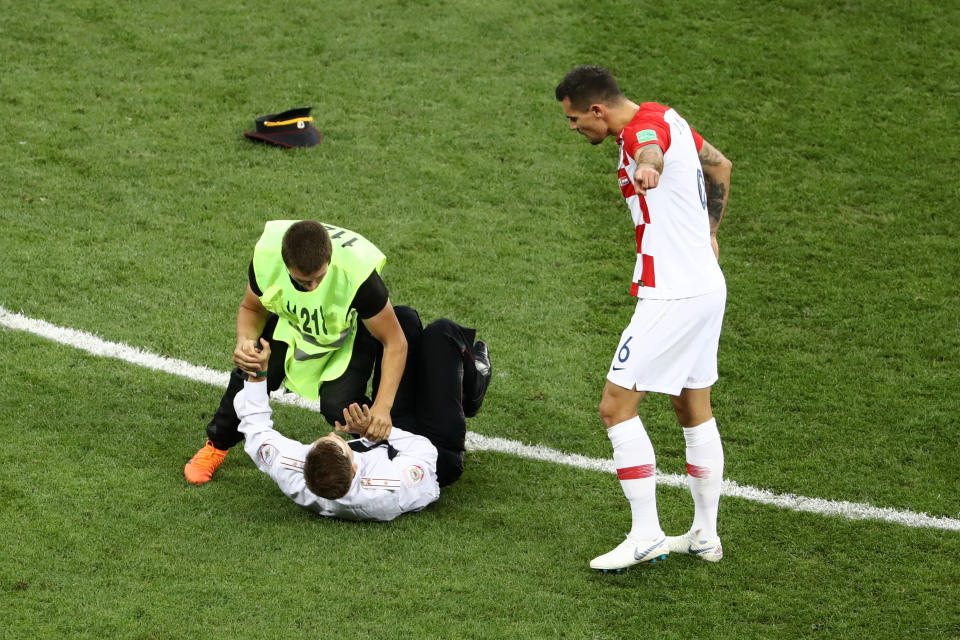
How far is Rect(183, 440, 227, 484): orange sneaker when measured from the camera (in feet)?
18.3

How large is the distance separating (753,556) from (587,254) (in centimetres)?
339

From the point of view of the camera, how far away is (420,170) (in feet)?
29.8

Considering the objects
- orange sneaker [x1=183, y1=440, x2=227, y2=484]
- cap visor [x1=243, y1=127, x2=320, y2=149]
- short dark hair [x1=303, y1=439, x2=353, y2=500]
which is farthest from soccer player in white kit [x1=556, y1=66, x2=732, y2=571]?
cap visor [x1=243, y1=127, x2=320, y2=149]

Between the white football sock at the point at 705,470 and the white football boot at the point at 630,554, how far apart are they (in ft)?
0.76

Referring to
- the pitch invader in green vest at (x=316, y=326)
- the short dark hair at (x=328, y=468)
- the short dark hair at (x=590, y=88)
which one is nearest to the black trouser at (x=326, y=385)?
the pitch invader in green vest at (x=316, y=326)

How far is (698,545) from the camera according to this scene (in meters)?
5.15

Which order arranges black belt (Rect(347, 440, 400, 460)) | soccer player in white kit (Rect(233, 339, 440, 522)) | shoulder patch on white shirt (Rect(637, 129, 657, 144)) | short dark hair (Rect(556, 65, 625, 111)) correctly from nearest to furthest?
1. shoulder patch on white shirt (Rect(637, 129, 657, 144))
2. short dark hair (Rect(556, 65, 625, 111))
3. soccer player in white kit (Rect(233, 339, 440, 522))
4. black belt (Rect(347, 440, 400, 460))

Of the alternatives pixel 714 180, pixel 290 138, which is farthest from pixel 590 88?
pixel 290 138

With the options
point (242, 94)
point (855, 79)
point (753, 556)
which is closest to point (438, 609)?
point (753, 556)

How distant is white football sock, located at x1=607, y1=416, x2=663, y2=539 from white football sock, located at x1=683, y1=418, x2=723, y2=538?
24 centimetres

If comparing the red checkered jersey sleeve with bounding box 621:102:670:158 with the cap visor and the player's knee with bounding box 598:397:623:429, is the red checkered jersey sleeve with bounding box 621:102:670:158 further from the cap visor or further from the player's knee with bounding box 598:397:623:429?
the cap visor

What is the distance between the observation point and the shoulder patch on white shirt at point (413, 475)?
17.4 feet

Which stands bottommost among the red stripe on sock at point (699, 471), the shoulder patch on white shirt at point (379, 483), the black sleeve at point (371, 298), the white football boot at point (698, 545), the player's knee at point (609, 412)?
the white football boot at point (698, 545)

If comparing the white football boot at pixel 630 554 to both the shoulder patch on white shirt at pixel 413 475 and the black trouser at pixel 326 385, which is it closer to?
the shoulder patch on white shirt at pixel 413 475
